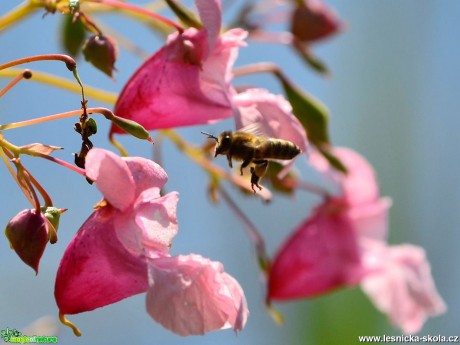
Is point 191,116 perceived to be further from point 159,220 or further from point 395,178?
point 395,178

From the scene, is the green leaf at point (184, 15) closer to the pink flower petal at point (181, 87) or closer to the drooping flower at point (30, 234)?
the pink flower petal at point (181, 87)

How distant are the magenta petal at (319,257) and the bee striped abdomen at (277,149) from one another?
425 millimetres

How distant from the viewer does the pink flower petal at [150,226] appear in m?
0.85

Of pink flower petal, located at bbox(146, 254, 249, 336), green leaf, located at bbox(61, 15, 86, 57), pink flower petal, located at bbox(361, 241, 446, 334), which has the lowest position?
pink flower petal, located at bbox(361, 241, 446, 334)

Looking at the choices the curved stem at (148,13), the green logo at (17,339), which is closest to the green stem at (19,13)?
the curved stem at (148,13)

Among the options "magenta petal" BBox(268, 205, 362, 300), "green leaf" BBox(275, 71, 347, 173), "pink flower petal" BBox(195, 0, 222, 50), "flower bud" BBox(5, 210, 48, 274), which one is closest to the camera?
"flower bud" BBox(5, 210, 48, 274)

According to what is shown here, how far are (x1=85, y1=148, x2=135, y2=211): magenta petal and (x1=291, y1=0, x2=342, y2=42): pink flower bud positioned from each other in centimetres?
70

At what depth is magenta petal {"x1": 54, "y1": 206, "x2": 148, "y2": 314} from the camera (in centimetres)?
86

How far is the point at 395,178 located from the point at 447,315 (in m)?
0.40

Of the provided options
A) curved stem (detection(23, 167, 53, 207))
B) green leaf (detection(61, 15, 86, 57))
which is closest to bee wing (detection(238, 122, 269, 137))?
curved stem (detection(23, 167, 53, 207))

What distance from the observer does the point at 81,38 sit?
4.18 feet

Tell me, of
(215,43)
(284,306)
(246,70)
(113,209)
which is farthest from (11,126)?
(284,306)

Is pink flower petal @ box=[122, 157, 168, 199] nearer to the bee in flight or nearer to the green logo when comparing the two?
the bee in flight

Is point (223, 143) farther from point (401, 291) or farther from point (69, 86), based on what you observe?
point (401, 291)
